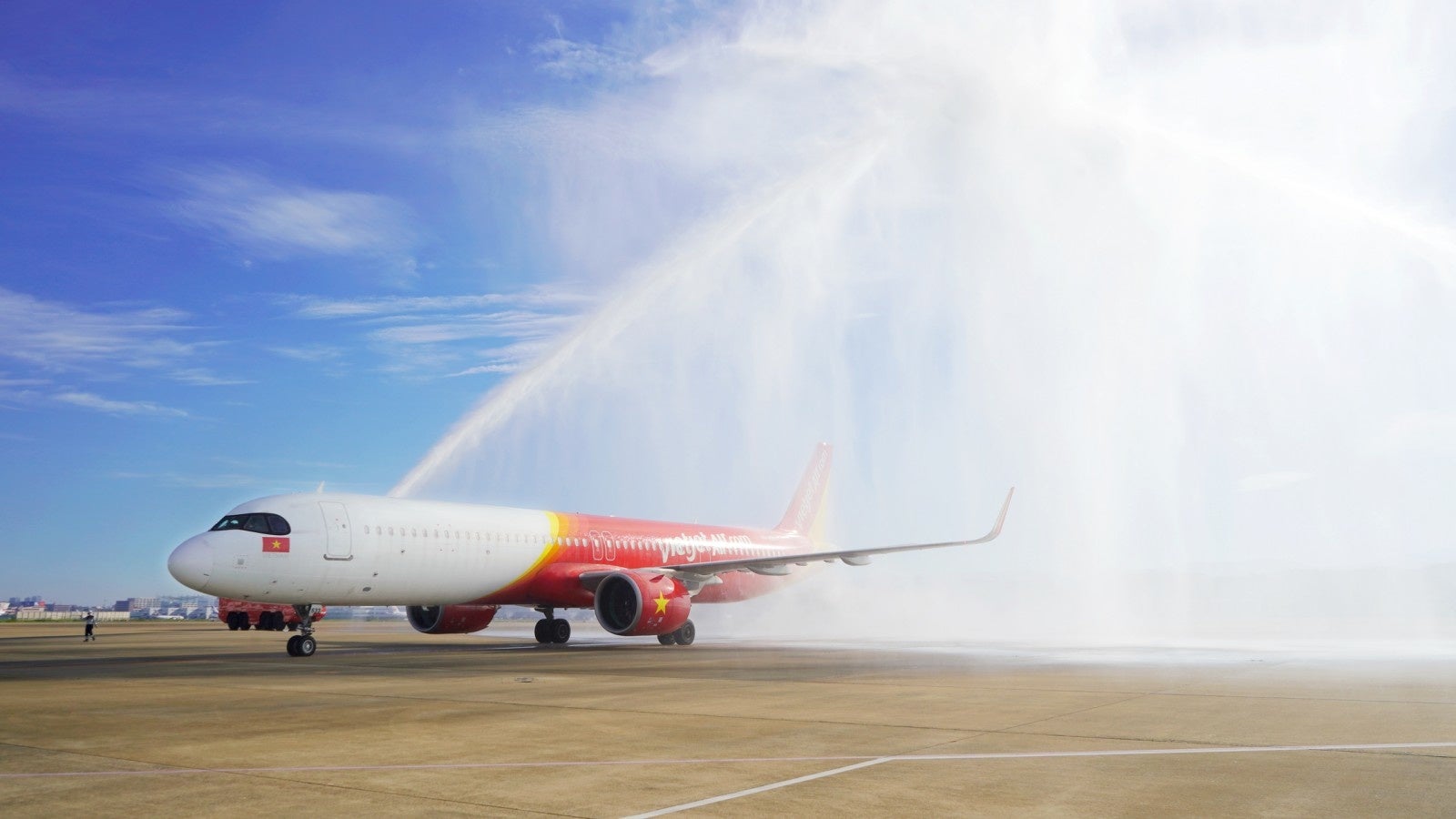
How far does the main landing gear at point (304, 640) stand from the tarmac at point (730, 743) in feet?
16.6

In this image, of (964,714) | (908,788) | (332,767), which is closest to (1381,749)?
(964,714)

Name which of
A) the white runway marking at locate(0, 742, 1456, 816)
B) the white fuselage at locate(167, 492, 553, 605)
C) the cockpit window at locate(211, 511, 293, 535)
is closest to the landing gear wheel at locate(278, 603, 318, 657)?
the white fuselage at locate(167, 492, 553, 605)

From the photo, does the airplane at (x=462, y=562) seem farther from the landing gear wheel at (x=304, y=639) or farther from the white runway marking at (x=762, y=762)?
the white runway marking at (x=762, y=762)

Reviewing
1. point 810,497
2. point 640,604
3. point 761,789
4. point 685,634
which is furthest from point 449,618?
point 761,789

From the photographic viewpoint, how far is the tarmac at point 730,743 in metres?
7.68

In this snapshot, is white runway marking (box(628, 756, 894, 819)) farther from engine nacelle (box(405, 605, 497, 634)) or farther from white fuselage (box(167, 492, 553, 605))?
engine nacelle (box(405, 605, 497, 634))

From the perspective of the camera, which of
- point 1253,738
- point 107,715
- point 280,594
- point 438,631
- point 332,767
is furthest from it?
Answer: point 438,631

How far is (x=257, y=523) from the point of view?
26.2 metres

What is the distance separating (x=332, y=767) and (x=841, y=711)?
22.6 feet

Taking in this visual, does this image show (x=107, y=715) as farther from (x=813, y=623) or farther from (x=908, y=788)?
(x=813, y=623)

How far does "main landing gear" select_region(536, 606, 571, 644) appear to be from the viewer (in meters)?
36.7

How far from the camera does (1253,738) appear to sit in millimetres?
11266

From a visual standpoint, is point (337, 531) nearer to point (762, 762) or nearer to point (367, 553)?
point (367, 553)

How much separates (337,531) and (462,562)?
14.6 ft
